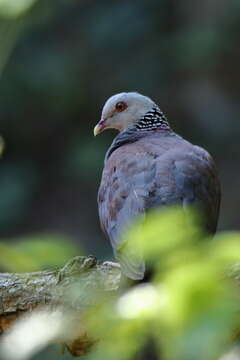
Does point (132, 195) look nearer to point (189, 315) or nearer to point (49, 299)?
point (49, 299)

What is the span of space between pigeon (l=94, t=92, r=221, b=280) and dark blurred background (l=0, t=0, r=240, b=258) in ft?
22.0

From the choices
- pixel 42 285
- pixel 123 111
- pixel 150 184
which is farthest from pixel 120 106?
pixel 42 285

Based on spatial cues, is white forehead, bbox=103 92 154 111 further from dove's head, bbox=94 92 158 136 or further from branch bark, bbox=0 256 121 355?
branch bark, bbox=0 256 121 355

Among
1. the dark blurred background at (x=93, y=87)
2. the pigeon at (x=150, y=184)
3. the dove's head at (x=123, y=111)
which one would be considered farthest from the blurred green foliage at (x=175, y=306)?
the dark blurred background at (x=93, y=87)

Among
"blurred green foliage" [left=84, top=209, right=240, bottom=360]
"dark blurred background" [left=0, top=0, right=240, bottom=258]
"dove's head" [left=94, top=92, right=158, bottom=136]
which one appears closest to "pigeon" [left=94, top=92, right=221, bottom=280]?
"dove's head" [left=94, top=92, right=158, bottom=136]

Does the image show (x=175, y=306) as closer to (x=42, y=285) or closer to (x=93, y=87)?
(x=42, y=285)

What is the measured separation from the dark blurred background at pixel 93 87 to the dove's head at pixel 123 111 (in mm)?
5745

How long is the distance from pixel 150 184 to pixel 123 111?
146 centimetres

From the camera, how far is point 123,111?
15.9ft

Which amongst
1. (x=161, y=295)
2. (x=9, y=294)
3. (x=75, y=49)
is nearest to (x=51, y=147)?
(x=75, y=49)

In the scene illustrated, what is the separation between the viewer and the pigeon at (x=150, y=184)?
10.9 ft

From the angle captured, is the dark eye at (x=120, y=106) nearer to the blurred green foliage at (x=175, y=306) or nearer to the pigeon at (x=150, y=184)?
the pigeon at (x=150, y=184)

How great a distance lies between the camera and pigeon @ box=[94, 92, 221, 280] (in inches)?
131

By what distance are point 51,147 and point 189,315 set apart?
1081 centimetres
